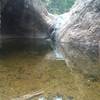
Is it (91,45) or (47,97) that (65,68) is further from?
(91,45)

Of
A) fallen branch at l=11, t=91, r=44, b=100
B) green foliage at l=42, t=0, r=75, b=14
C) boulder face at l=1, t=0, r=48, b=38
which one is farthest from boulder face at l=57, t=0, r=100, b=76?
green foliage at l=42, t=0, r=75, b=14

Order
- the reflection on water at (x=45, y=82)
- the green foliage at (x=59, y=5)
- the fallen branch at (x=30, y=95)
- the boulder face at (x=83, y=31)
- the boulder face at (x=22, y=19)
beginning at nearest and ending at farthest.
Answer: the fallen branch at (x=30, y=95) → the reflection on water at (x=45, y=82) → the boulder face at (x=83, y=31) → the boulder face at (x=22, y=19) → the green foliage at (x=59, y=5)

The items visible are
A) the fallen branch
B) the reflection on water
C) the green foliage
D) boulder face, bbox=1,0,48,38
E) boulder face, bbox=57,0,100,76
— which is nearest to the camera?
the fallen branch

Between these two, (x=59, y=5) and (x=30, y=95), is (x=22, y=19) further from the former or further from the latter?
(x=59, y=5)

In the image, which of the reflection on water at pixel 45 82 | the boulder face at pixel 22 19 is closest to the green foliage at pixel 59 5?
the boulder face at pixel 22 19

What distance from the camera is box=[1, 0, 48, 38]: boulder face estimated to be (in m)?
17.6

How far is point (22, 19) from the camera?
18.1m

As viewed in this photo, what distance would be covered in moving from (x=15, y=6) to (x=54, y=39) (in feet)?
10.9

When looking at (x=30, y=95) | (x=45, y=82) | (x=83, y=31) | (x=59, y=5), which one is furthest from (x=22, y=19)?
(x=59, y=5)

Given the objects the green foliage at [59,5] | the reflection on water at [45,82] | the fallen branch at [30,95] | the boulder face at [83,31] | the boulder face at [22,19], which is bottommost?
the fallen branch at [30,95]

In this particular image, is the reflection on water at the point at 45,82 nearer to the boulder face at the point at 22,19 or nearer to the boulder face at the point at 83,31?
the boulder face at the point at 83,31

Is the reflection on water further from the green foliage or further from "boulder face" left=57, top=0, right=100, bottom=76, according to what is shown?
the green foliage

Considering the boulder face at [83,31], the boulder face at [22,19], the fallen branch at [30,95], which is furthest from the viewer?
the boulder face at [22,19]

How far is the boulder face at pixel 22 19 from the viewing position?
17562 millimetres
